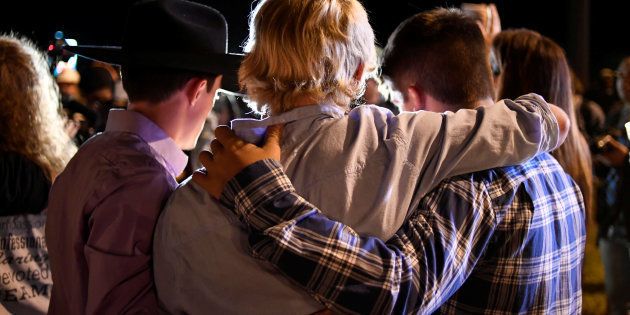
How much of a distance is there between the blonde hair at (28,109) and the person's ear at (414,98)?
1.62 meters

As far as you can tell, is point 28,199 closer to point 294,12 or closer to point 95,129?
point 294,12

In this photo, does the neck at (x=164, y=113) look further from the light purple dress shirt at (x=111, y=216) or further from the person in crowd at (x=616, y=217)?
the person in crowd at (x=616, y=217)

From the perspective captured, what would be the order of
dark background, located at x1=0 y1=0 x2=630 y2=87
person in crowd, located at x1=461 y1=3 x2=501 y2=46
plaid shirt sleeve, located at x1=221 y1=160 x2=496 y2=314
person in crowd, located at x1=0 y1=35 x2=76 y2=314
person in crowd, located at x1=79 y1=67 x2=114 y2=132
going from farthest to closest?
person in crowd, located at x1=79 y1=67 x2=114 y2=132 → person in crowd, located at x1=461 y1=3 x2=501 y2=46 → person in crowd, located at x1=0 y1=35 x2=76 y2=314 → dark background, located at x1=0 y1=0 x2=630 y2=87 → plaid shirt sleeve, located at x1=221 y1=160 x2=496 y2=314

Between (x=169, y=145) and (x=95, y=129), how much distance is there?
9.82 feet

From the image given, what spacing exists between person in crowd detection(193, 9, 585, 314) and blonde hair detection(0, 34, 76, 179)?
1589mm

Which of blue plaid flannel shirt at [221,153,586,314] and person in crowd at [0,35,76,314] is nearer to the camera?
blue plaid flannel shirt at [221,153,586,314]

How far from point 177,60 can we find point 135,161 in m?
0.32

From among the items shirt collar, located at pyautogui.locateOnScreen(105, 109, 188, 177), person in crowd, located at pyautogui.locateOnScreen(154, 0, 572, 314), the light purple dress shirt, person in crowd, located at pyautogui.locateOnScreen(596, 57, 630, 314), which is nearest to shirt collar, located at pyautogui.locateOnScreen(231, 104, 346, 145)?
person in crowd, located at pyautogui.locateOnScreen(154, 0, 572, 314)

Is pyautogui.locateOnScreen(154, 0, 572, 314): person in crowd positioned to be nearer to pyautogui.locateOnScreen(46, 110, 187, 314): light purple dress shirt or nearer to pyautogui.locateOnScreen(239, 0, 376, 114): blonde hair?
pyautogui.locateOnScreen(239, 0, 376, 114): blonde hair

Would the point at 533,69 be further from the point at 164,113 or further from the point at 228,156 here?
the point at 228,156

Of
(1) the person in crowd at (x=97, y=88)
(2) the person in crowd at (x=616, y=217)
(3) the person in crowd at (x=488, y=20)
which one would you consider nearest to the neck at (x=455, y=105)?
(3) the person in crowd at (x=488, y=20)

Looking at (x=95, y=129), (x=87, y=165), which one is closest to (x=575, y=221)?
(x=87, y=165)

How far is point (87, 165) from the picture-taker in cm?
182

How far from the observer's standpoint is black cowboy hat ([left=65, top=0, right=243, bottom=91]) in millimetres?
1917
